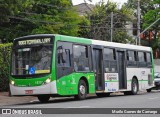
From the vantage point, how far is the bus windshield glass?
20078 mm

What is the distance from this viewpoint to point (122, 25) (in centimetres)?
5753

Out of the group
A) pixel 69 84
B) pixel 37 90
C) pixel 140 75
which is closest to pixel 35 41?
pixel 37 90

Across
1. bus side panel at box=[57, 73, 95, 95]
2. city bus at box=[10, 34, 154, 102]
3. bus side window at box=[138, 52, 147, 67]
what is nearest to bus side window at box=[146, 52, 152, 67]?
bus side window at box=[138, 52, 147, 67]

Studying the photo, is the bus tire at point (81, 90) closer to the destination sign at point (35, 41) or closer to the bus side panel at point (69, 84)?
the bus side panel at point (69, 84)

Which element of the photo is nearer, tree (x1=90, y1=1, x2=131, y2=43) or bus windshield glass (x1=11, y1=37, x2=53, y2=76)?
bus windshield glass (x1=11, y1=37, x2=53, y2=76)

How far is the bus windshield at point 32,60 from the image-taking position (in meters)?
20.1

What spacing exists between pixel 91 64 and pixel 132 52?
5.79 meters

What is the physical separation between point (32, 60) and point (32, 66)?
0.30 metres

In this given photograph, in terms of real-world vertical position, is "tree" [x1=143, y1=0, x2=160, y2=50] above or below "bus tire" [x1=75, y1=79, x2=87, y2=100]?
above

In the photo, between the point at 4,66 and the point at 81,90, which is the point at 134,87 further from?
the point at 4,66

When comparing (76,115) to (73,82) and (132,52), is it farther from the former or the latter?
(132,52)

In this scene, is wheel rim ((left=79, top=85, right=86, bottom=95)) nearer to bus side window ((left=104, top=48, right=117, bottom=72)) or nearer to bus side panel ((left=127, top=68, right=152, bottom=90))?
bus side window ((left=104, top=48, right=117, bottom=72))

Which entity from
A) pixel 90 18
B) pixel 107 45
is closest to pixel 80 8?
pixel 90 18

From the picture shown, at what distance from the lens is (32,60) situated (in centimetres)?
2041
